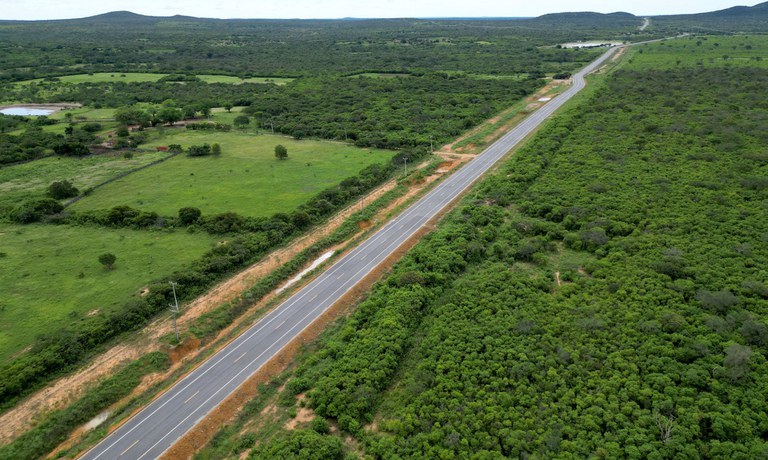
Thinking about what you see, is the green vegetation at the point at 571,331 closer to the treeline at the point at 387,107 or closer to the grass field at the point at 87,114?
the treeline at the point at 387,107

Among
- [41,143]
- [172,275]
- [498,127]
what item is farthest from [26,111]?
[498,127]

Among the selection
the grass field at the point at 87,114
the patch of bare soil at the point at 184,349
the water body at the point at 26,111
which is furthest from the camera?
the water body at the point at 26,111

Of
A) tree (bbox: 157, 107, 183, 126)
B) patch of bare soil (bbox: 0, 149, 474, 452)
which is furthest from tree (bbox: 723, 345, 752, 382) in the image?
tree (bbox: 157, 107, 183, 126)

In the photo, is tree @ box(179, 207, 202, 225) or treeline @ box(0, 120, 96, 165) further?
treeline @ box(0, 120, 96, 165)

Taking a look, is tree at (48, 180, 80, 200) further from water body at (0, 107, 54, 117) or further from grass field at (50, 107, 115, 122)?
water body at (0, 107, 54, 117)

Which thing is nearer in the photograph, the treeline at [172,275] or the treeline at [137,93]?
the treeline at [172,275]

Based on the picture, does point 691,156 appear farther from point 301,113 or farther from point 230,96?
point 230,96

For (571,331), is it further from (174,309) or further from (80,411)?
(80,411)

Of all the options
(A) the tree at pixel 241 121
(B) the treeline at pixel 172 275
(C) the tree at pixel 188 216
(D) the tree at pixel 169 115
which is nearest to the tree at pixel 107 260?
(B) the treeline at pixel 172 275
